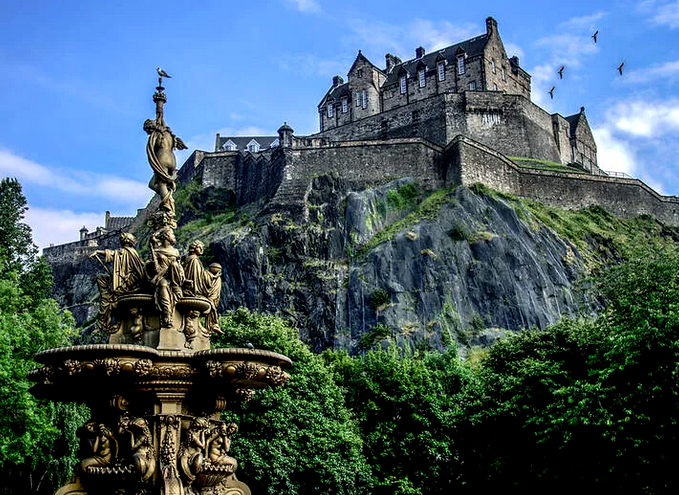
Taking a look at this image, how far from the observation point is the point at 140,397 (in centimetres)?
1157

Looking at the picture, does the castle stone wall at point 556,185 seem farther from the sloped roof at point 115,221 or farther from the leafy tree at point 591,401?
the sloped roof at point 115,221

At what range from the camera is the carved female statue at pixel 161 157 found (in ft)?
44.1

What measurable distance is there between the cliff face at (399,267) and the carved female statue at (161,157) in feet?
→ 115

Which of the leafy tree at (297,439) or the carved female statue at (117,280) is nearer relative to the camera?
the carved female statue at (117,280)

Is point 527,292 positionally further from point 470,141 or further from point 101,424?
point 101,424

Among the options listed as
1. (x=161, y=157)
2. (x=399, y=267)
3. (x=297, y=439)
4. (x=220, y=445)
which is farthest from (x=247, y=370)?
(x=399, y=267)

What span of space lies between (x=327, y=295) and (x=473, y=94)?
26.7m

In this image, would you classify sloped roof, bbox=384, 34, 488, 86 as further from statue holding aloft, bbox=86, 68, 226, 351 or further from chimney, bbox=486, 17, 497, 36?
statue holding aloft, bbox=86, 68, 226, 351

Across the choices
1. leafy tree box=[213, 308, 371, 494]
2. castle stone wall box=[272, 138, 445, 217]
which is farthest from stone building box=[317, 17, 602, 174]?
leafy tree box=[213, 308, 371, 494]

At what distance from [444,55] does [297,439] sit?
57.1 m

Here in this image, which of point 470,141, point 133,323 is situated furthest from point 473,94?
point 133,323

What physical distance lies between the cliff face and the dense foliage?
2012 cm

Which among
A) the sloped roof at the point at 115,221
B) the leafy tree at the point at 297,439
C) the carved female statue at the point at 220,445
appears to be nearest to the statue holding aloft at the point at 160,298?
the carved female statue at the point at 220,445

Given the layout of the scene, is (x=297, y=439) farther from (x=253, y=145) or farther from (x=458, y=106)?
(x=253, y=145)
